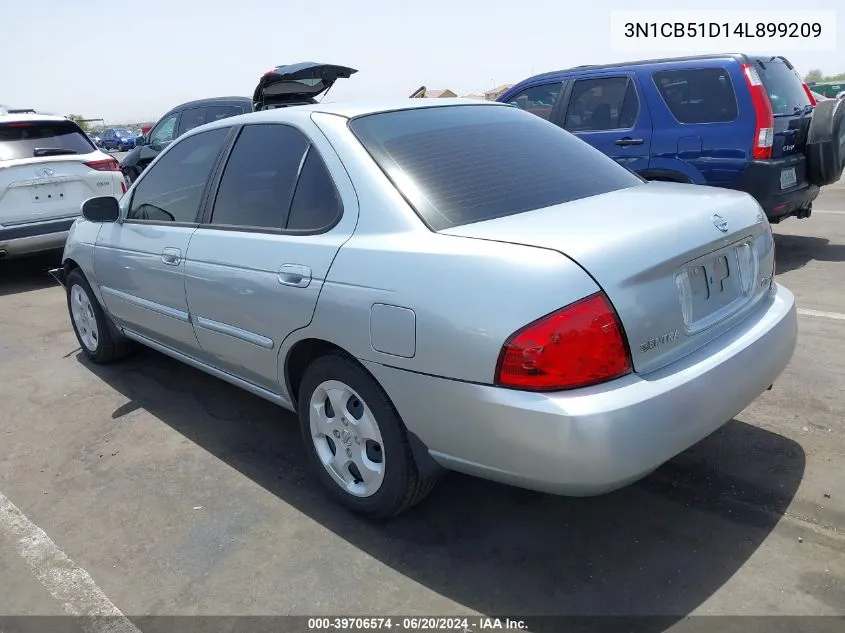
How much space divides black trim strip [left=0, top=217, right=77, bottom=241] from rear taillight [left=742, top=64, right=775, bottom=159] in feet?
21.8

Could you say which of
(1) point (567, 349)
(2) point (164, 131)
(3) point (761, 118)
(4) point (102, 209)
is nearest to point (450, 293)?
(1) point (567, 349)

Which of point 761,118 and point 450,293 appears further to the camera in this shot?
point 761,118

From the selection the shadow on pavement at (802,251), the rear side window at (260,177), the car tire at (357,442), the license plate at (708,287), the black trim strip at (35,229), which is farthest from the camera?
the black trim strip at (35,229)

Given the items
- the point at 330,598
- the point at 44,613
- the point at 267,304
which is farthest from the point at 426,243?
the point at 44,613

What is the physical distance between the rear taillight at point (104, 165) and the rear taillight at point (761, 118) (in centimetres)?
649

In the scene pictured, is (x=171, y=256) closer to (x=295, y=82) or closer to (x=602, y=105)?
(x=602, y=105)

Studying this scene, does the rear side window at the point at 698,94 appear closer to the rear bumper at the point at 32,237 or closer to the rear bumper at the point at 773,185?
the rear bumper at the point at 773,185

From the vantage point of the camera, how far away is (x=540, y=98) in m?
7.43

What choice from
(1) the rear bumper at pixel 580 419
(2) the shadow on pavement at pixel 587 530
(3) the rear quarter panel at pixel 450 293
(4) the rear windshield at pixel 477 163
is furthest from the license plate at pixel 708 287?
(2) the shadow on pavement at pixel 587 530

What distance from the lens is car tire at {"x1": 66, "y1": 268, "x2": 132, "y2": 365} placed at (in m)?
4.67

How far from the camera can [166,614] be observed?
2.42 m

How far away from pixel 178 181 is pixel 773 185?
476 centimetres

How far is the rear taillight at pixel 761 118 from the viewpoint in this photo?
5762 millimetres

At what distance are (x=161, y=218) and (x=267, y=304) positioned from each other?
1.32 meters
